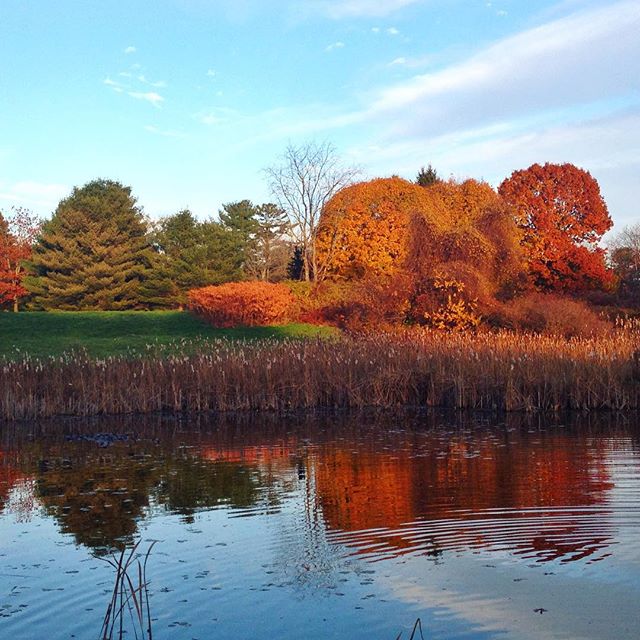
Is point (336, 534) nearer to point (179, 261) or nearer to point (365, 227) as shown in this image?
point (365, 227)

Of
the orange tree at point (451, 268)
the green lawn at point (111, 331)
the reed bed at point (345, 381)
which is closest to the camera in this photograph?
the reed bed at point (345, 381)

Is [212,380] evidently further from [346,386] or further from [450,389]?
[450,389]

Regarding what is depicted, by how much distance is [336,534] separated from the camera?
267 inches

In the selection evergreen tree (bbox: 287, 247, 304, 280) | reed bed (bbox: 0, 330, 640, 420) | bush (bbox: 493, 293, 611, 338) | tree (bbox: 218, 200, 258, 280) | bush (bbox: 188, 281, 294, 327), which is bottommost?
reed bed (bbox: 0, 330, 640, 420)

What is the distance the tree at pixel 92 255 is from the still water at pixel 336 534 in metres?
31.4

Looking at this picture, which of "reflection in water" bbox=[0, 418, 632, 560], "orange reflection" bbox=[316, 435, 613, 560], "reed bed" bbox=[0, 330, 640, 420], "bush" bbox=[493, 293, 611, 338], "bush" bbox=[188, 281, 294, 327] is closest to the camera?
"orange reflection" bbox=[316, 435, 613, 560]

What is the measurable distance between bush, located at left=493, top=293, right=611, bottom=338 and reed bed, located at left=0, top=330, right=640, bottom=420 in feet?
23.0

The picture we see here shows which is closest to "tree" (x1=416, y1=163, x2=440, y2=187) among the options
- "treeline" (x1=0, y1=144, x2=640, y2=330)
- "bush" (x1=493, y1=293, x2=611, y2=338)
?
"treeline" (x1=0, y1=144, x2=640, y2=330)

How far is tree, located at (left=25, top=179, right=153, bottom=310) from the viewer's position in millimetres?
42969

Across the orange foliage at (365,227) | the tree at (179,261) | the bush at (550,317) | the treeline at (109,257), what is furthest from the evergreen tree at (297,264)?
the bush at (550,317)

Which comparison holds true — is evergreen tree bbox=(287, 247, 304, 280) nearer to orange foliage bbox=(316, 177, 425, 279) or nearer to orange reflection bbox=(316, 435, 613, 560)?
orange foliage bbox=(316, 177, 425, 279)

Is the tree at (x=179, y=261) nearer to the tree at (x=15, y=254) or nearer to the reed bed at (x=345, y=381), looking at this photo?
the tree at (x=15, y=254)

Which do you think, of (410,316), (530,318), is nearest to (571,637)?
(530,318)

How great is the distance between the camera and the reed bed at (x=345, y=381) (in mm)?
15047
